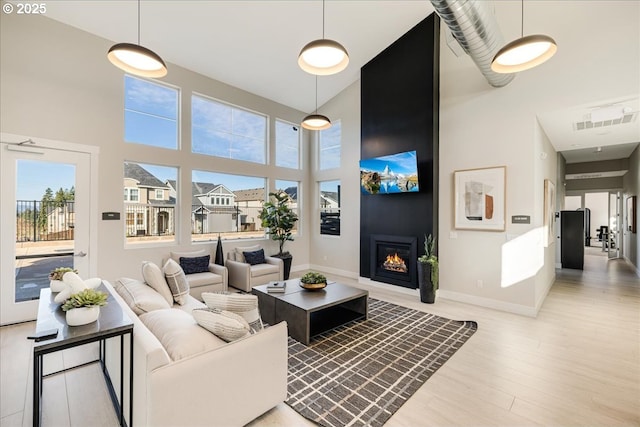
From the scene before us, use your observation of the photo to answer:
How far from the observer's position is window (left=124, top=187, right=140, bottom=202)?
4.67m

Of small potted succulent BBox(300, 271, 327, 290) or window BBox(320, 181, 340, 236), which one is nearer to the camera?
small potted succulent BBox(300, 271, 327, 290)

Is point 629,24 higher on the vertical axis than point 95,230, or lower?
higher

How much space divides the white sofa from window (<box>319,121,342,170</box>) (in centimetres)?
542

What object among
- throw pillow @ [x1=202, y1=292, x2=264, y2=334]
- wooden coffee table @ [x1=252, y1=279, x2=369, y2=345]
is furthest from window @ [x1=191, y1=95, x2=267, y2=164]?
throw pillow @ [x1=202, y1=292, x2=264, y2=334]

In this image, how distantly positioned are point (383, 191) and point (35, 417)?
4953mm

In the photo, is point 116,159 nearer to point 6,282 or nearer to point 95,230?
point 95,230

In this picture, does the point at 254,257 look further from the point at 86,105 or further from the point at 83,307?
the point at 83,307

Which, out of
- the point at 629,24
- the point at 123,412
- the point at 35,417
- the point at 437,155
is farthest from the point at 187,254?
the point at 629,24

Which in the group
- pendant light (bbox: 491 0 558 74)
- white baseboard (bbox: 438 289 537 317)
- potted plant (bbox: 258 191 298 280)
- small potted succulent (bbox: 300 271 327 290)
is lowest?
white baseboard (bbox: 438 289 537 317)

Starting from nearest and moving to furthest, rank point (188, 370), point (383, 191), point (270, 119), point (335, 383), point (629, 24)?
point (188, 370) < point (335, 383) < point (629, 24) < point (383, 191) < point (270, 119)

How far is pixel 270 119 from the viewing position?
663 cm

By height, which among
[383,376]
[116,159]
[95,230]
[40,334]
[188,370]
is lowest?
[383,376]

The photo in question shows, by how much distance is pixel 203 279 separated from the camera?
448cm

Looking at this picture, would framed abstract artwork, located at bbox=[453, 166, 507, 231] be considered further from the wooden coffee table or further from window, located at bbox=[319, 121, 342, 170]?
window, located at bbox=[319, 121, 342, 170]
